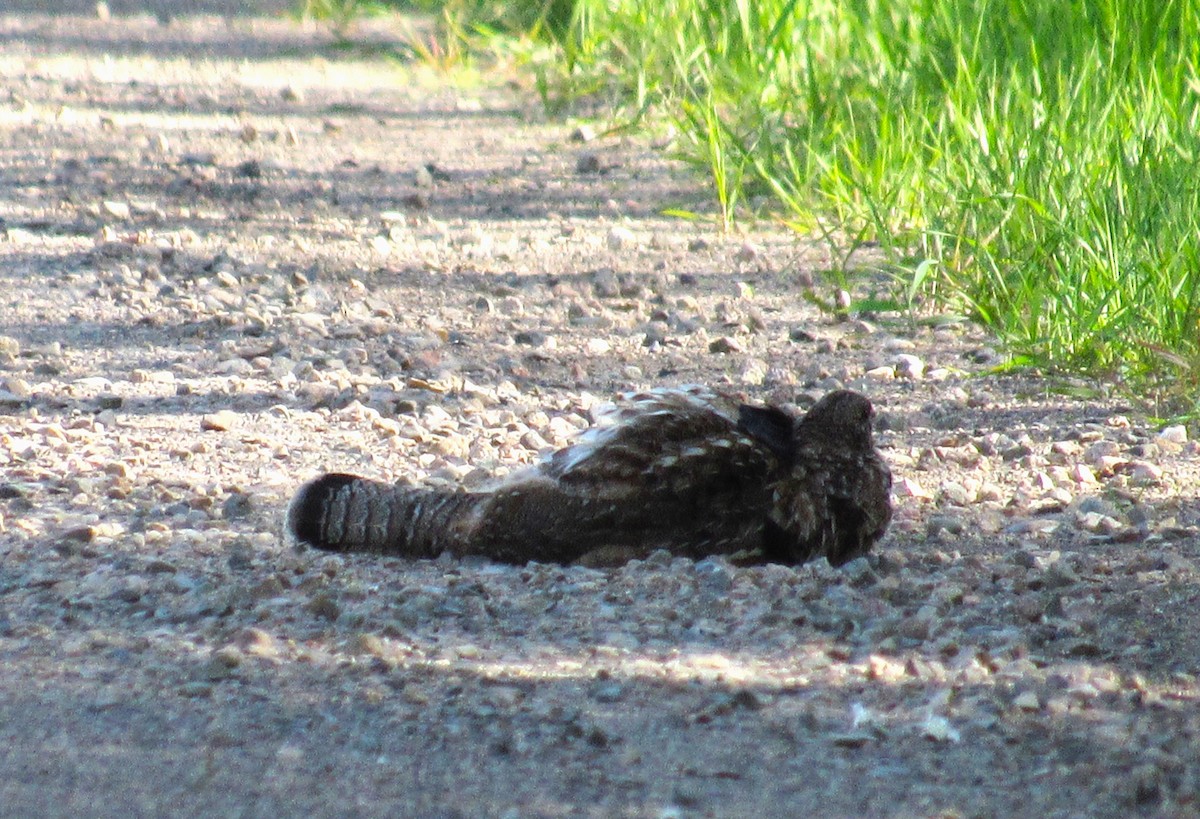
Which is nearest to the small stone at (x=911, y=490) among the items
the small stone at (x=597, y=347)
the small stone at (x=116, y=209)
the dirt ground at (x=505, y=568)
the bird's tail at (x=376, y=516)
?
the dirt ground at (x=505, y=568)

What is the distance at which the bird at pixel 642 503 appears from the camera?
11.8 feet

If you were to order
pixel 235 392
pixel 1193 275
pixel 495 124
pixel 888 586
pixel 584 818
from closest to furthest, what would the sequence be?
pixel 584 818
pixel 888 586
pixel 1193 275
pixel 235 392
pixel 495 124

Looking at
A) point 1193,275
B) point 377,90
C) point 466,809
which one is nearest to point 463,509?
point 466,809

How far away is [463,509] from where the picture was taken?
12.0 ft

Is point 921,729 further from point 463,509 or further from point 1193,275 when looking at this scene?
point 1193,275

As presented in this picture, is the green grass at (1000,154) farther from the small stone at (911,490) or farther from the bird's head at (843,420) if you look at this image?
the bird's head at (843,420)

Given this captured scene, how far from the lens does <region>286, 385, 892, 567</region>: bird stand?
359 centimetres

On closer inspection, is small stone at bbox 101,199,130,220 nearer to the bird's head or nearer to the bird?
the bird

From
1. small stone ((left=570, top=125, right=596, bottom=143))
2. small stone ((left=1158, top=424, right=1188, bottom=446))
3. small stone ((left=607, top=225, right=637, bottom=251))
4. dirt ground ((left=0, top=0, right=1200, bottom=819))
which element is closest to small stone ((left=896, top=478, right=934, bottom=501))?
dirt ground ((left=0, top=0, right=1200, bottom=819))

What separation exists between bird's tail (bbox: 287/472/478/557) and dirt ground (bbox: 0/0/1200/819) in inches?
2.3

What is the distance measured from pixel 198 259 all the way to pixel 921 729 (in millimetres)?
4595

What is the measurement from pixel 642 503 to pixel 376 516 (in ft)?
2.01

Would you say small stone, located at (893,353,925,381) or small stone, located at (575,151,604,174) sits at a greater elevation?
small stone, located at (575,151,604,174)

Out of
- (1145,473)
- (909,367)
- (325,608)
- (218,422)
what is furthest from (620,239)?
(325,608)
